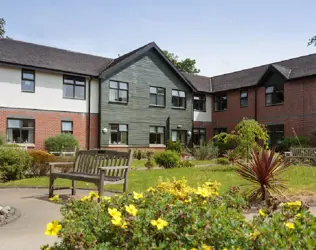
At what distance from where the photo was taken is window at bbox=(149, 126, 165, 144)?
2670 centimetres

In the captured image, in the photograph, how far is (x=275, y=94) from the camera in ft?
86.3

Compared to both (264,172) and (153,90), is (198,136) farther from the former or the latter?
(264,172)

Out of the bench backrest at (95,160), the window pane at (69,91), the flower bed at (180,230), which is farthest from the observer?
the window pane at (69,91)

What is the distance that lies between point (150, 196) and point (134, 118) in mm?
22083

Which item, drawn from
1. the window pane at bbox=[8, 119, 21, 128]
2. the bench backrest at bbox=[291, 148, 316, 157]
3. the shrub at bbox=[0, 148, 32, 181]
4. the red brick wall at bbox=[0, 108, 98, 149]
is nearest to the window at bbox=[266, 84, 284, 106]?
the bench backrest at bbox=[291, 148, 316, 157]

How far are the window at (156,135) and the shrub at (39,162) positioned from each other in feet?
48.5

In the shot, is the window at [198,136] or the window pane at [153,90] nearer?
the window pane at [153,90]

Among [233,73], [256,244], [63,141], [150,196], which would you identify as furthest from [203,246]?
[233,73]

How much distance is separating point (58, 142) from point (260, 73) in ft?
57.3

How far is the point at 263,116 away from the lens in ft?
88.7

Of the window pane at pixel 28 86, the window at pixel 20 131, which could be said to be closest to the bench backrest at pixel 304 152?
the window at pixel 20 131

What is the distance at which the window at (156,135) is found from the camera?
2670cm

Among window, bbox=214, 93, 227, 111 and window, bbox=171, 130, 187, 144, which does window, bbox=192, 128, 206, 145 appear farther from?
window, bbox=214, 93, 227, 111

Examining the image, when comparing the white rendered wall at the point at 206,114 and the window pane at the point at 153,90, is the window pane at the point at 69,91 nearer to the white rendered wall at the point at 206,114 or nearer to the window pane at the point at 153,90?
the window pane at the point at 153,90
